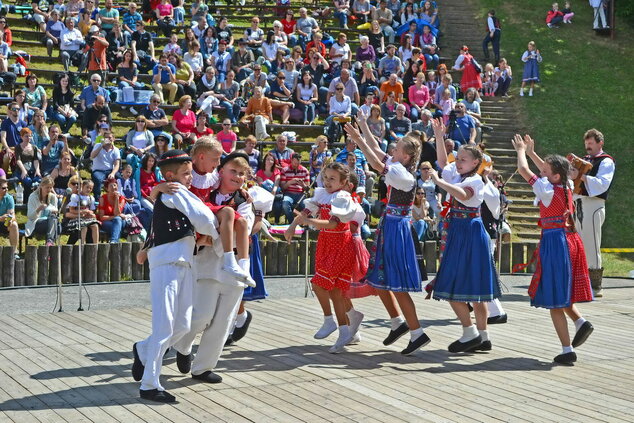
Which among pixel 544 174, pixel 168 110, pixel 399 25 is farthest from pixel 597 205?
pixel 399 25

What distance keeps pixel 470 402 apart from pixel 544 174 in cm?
235

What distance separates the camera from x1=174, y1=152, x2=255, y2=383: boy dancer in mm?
6656

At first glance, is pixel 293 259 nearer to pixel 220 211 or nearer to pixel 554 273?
pixel 554 273

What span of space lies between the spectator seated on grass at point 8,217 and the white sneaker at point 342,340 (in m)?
6.76

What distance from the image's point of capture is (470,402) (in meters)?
6.45

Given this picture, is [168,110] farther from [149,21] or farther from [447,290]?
[447,290]

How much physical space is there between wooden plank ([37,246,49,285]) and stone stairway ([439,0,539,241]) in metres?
8.54

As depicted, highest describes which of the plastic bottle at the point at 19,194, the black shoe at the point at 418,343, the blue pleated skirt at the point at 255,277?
the plastic bottle at the point at 19,194

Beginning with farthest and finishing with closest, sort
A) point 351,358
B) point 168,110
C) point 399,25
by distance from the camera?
1. point 399,25
2. point 168,110
3. point 351,358

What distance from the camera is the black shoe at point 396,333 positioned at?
8141 mm

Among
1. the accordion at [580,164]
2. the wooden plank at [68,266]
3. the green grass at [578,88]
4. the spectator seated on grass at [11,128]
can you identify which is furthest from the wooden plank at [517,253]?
the spectator seated on grass at [11,128]

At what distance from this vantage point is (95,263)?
12.7 metres

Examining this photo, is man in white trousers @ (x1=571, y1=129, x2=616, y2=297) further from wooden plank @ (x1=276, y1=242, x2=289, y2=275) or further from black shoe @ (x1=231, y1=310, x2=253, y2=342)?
black shoe @ (x1=231, y1=310, x2=253, y2=342)

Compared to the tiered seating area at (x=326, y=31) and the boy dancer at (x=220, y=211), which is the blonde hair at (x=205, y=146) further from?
the tiered seating area at (x=326, y=31)
